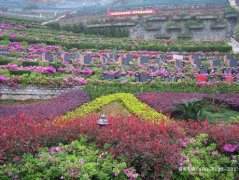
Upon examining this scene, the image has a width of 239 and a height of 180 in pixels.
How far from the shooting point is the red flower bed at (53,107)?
11438mm

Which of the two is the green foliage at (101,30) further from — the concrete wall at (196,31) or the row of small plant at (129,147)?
the row of small plant at (129,147)

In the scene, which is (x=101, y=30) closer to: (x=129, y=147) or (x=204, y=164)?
(x=204, y=164)

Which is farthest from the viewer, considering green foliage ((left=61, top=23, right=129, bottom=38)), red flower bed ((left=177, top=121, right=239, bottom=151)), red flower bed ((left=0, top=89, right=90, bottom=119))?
green foliage ((left=61, top=23, right=129, bottom=38))

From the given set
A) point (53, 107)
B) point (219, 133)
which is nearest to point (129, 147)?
point (219, 133)

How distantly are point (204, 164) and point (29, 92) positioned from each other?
9871mm

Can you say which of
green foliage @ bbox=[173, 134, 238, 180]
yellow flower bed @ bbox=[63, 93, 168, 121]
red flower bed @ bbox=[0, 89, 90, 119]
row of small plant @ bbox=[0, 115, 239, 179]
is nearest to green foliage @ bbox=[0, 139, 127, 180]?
row of small plant @ bbox=[0, 115, 239, 179]

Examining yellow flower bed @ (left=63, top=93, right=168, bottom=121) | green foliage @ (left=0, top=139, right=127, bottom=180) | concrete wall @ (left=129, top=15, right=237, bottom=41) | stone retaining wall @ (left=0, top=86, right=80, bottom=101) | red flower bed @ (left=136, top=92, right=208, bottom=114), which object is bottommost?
stone retaining wall @ (left=0, top=86, right=80, bottom=101)

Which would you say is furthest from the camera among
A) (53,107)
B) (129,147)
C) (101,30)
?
(101,30)

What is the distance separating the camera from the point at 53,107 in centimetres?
1251

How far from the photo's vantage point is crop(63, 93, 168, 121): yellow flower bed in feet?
34.8

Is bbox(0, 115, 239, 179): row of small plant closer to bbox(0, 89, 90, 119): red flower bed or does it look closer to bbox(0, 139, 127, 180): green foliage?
bbox(0, 139, 127, 180): green foliage

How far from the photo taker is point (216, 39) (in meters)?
34.6

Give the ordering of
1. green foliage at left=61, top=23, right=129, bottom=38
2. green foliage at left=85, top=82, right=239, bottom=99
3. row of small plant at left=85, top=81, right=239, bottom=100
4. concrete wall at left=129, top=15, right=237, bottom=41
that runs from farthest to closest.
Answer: green foliage at left=61, top=23, right=129, bottom=38 → concrete wall at left=129, top=15, right=237, bottom=41 → row of small plant at left=85, top=81, right=239, bottom=100 → green foliage at left=85, top=82, right=239, bottom=99

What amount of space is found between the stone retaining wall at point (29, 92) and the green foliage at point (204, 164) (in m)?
8.96
